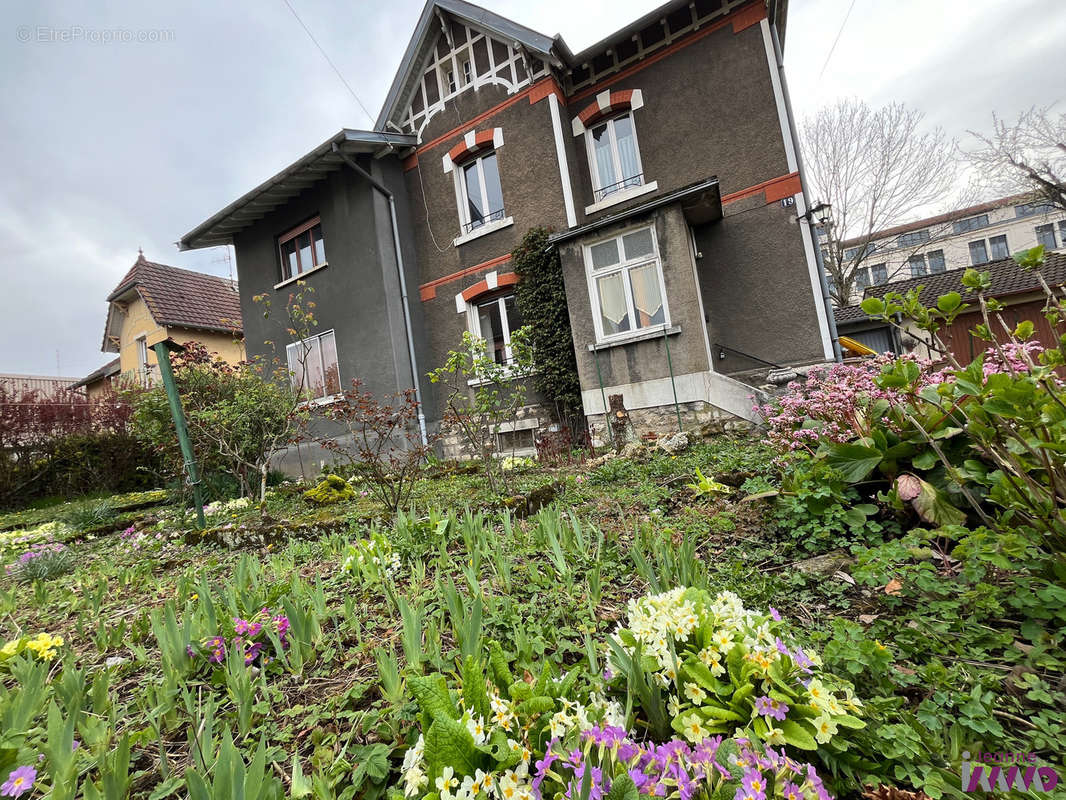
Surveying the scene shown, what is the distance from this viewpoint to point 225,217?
1139cm

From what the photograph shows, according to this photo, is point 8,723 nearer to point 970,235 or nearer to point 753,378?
point 753,378

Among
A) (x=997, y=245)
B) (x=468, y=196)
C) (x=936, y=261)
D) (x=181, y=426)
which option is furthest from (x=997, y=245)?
(x=181, y=426)

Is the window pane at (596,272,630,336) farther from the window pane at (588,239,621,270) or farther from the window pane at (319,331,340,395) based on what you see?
the window pane at (319,331,340,395)

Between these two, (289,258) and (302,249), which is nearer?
(302,249)

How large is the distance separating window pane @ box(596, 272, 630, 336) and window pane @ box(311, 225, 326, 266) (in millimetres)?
7374

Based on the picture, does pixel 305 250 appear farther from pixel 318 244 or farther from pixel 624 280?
pixel 624 280

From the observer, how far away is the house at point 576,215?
24.5 feet

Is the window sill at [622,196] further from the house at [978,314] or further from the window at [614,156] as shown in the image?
the house at [978,314]

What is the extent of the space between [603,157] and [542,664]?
9.98 meters

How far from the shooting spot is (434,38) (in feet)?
34.5

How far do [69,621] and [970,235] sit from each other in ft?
177

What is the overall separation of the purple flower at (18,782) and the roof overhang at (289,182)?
10.7m

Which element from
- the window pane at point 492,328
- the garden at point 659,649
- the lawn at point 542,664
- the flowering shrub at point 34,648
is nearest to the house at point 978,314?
the window pane at point 492,328

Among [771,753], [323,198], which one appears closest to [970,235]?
[323,198]
